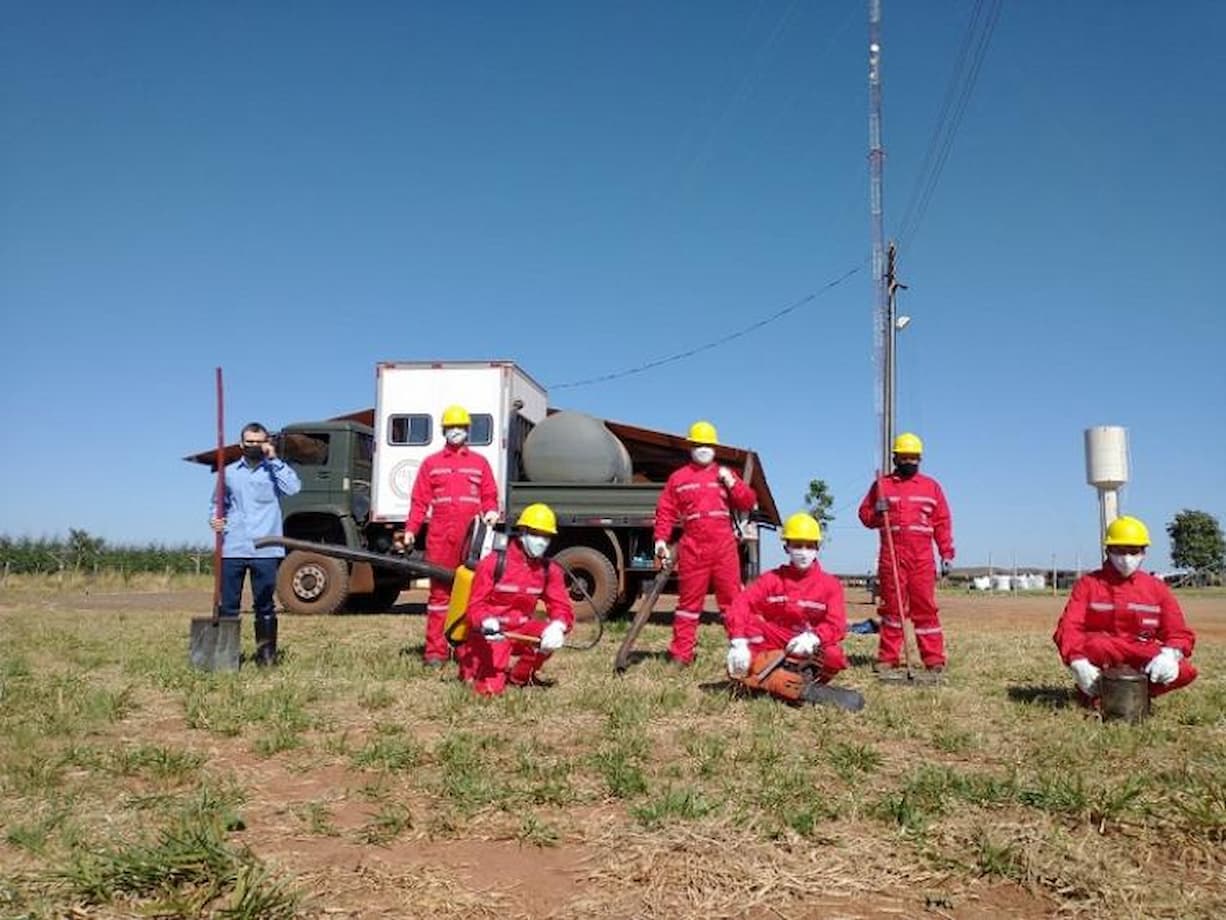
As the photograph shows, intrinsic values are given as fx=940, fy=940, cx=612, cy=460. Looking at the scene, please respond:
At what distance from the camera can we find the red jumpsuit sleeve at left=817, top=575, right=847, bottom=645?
591 cm

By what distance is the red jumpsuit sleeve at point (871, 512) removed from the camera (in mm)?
7660

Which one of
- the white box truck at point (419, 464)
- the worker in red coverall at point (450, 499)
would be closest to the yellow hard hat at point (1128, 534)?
the worker in red coverall at point (450, 499)

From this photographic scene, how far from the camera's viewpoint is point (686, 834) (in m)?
3.18

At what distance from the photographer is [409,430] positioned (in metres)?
12.9

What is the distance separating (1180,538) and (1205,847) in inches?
2926

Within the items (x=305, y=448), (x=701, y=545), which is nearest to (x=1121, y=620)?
(x=701, y=545)

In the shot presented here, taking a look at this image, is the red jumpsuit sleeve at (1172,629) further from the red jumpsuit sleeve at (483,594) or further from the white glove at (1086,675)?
the red jumpsuit sleeve at (483,594)

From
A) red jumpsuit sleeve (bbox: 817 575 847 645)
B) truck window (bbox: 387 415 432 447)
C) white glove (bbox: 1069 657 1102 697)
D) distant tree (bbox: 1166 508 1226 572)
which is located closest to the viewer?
white glove (bbox: 1069 657 1102 697)

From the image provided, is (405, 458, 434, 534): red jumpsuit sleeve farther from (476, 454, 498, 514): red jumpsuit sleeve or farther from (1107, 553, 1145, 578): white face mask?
(1107, 553, 1145, 578): white face mask

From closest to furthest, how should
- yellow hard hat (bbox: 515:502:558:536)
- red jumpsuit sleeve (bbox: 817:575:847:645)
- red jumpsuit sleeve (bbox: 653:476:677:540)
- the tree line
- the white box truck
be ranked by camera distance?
1. red jumpsuit sleeve (bbox: 817:575:847:645)
2. yellow hard hat (bbox: 515:502:558:536)
3. red jumpsuit sleeve (bbox: 653:476:677:540)
4. the white box truck
5. the tree line

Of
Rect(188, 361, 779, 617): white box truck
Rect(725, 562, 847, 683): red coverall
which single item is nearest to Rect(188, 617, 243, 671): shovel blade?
Rect(725, 562, 847, 683): red coverall

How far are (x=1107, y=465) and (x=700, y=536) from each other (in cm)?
804

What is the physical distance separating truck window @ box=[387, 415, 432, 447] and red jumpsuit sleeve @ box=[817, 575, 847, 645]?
312 inches

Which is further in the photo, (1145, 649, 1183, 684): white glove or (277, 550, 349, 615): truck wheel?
(277, 550, 349, 615): truck wheel
